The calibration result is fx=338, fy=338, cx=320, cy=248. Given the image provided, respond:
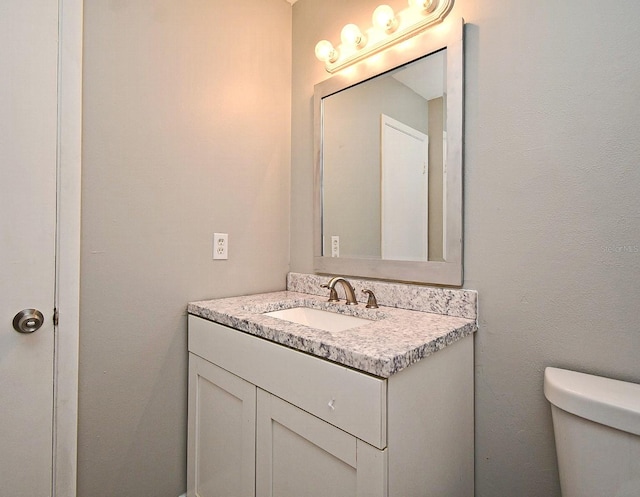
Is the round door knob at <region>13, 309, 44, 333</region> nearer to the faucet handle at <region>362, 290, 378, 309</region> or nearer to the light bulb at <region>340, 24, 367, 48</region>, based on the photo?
the faucet handle at <region>362, 290, 378, 309</region>

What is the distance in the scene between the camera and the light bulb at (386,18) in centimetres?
123

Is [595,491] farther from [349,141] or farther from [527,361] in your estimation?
[349,141]

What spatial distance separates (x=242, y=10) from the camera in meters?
1.51

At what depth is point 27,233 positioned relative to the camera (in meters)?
0.99

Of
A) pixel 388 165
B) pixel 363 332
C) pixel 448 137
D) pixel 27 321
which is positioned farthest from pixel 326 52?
pixel 27 321

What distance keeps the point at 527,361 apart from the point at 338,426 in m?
0.60

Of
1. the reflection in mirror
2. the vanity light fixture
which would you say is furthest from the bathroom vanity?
the vanity light fixture

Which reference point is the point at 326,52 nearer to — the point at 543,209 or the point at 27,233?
the point at 543,209

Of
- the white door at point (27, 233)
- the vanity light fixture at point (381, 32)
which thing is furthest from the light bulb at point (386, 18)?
the white door at point (27, 233)

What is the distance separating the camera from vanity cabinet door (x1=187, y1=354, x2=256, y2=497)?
41.0 inches

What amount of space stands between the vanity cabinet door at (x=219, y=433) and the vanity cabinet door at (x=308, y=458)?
0.06 meters

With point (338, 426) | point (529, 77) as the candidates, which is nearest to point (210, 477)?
point (338, 426)

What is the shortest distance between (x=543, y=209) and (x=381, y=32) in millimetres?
902

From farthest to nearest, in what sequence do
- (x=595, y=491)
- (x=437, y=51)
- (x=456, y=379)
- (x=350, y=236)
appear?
(x=350, y=236)
(x=437, y=51)
(x=456, y=379)
(x=595, y=491)
